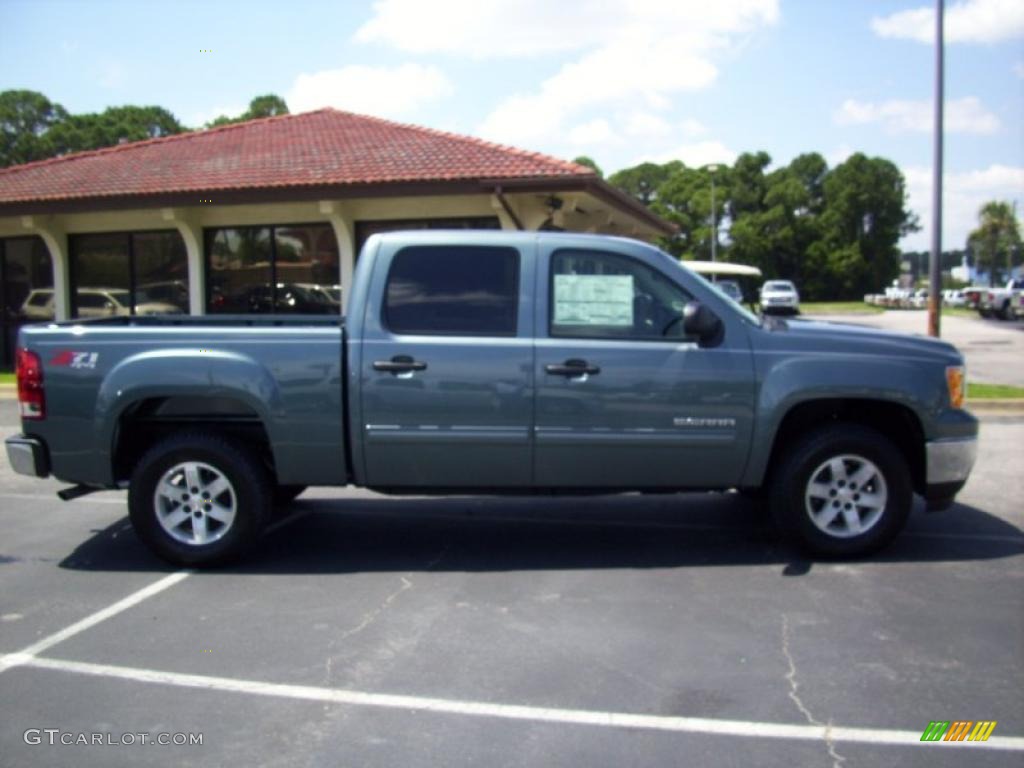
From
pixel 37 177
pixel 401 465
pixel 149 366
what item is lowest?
pixel 401 465

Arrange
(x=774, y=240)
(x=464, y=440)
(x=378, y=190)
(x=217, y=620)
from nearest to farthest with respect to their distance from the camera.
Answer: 1. (x=217, y=620)
2. (x=464, y=440)
3. (x=378, y=190)
4. (x=774, y=240)

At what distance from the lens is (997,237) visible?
293 ft

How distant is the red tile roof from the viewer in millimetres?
14625

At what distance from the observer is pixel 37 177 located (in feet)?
59.2

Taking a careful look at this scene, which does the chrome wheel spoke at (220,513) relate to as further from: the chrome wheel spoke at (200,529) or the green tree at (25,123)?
the green tree at (25,123)

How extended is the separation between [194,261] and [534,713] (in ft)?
46.7

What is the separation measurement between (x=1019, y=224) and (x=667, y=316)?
9533 cm

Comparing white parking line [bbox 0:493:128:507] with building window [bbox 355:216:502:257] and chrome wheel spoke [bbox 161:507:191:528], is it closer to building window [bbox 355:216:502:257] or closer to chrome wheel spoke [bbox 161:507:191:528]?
chrome wheel spoke [bbox 161:507:191:528]

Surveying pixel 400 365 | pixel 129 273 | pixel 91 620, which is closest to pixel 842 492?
pixel 400 365

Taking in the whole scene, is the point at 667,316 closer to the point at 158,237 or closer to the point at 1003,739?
the point at 1003,739

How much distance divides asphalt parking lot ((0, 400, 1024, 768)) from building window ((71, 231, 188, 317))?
10.7m

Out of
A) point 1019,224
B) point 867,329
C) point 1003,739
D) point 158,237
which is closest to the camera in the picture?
point 1003,739

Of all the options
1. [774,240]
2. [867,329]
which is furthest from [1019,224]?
[867,329]

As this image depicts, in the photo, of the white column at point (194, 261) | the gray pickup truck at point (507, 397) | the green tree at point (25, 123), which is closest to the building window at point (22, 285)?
the white column at point (194, 261)
